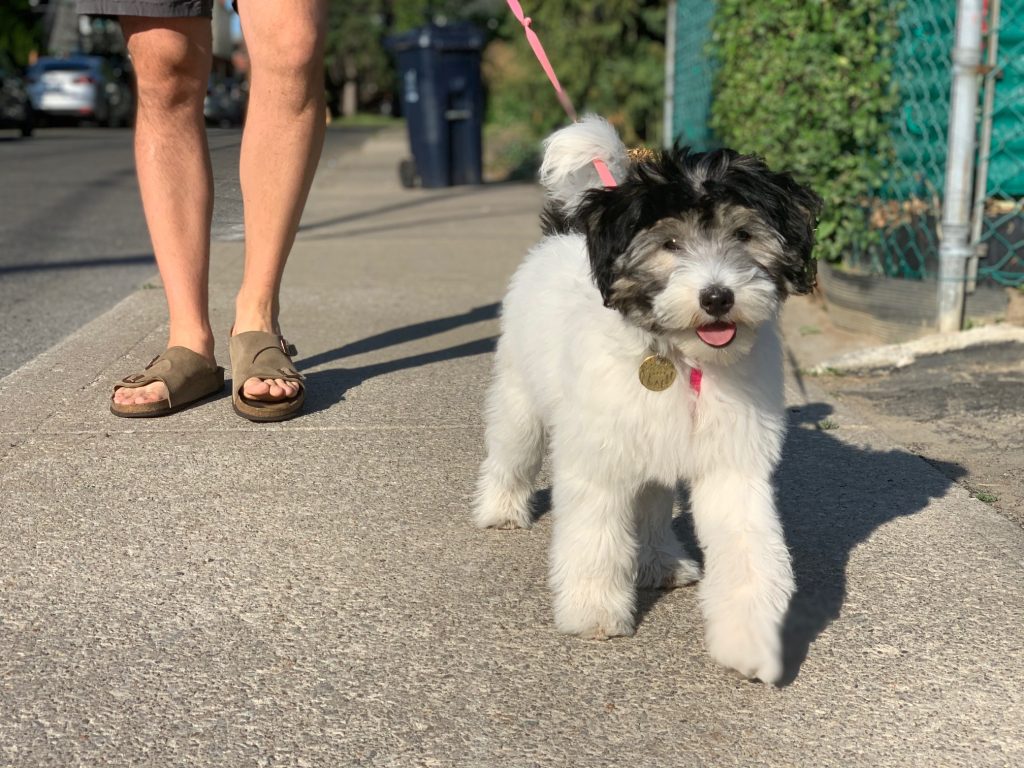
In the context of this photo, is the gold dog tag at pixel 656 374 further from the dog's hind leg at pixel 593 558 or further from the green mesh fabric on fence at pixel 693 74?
the green mesh fabric on fence at pixel 693 74

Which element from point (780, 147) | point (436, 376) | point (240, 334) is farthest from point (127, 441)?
point (780, 147)

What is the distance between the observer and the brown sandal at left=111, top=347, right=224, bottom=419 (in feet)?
14.9

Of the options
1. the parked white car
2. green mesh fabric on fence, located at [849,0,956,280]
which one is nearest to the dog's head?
green mesh fabric on fence, located at [849,0,956,280]

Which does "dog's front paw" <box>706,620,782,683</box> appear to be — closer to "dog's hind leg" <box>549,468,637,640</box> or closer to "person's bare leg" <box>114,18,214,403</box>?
"dog's hind leg" <box>549,468,637,640</box>

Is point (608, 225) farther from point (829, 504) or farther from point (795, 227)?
point (829, 504)

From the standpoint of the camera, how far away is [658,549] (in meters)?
3.31

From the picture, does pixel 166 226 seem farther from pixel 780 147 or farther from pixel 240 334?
pixel 780 147

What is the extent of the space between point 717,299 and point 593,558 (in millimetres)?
695

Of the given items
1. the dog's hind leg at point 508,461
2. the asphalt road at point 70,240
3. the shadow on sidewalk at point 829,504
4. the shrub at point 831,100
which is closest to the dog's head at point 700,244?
the shadow on sidewalk at point 829,504

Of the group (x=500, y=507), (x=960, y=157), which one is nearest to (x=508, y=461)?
(x=500, y=507)

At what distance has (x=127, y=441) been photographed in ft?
14.1

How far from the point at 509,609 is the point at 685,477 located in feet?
1.77

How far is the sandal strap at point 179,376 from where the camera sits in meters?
A: 4.57

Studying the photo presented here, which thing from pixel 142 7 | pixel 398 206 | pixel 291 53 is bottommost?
pixel 398 206
